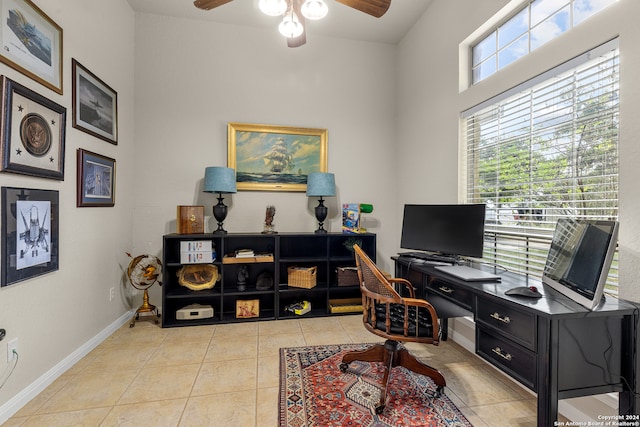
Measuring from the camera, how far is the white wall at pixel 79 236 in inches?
71.4

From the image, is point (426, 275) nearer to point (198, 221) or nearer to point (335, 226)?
point (335, 226)

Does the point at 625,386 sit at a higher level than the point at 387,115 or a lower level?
lower

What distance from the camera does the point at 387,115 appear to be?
12.6 feet

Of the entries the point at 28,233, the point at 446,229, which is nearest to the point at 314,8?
the point at 446,229

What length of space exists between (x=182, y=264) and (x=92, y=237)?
0.78m

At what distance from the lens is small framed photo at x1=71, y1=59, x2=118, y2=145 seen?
232cm

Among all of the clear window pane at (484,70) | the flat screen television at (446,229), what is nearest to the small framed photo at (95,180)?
the flat screen television at (446,229)

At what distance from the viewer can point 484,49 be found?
2.56 m

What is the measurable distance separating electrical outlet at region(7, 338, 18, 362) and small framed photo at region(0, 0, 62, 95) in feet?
5.13

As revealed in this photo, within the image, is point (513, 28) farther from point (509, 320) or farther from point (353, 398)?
point (353, 398)

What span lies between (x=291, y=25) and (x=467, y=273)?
196 cm

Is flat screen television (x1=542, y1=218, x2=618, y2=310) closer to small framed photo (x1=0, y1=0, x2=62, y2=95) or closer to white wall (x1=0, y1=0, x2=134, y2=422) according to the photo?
white wall (x1=0, y1=0, x2=134, y2=422)

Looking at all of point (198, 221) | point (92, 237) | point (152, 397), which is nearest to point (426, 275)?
point (152, 397)

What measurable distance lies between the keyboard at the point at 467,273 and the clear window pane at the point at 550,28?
61.8 inches
